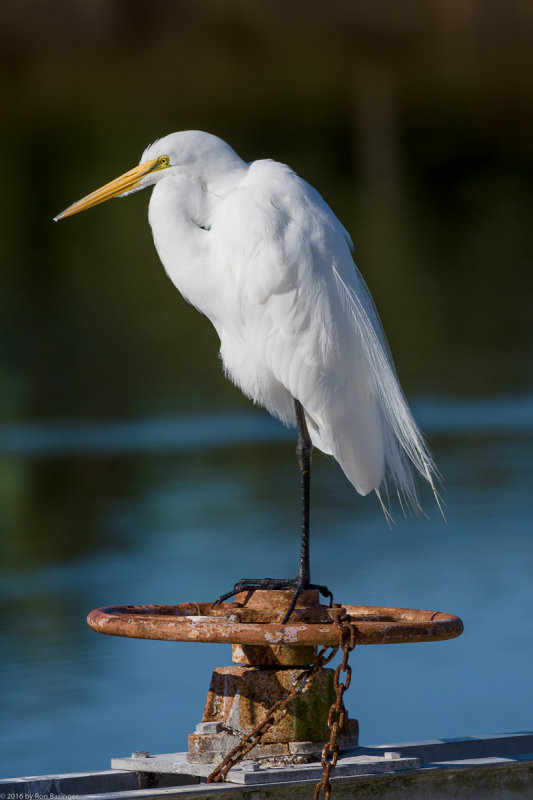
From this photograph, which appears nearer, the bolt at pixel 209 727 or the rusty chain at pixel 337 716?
the rusty chain at pixel 337 716

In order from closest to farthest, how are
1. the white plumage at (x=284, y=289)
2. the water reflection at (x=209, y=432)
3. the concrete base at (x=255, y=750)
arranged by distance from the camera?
the concrete base at (x=255, y=750), the white plumage at (x=284, y=289), the water reflection at (x=209, y=432)

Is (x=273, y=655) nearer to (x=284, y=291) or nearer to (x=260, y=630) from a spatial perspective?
(x=260, y=630)

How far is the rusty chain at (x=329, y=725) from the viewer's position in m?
2.13

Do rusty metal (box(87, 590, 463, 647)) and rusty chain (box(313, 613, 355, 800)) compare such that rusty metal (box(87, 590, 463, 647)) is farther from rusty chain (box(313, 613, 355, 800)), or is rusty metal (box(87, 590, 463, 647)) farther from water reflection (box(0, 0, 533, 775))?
water reflection (box(0, 0, 533, 775))

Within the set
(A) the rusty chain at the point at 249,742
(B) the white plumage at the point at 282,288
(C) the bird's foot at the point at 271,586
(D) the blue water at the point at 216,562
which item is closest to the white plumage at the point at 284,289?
(B) the white plumage at the point at 282,288

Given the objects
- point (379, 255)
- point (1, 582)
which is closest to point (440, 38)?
point (379, 255)

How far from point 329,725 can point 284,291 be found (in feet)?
2.95

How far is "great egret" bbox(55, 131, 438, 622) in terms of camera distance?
2.71 m

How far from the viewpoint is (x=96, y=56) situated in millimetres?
25734

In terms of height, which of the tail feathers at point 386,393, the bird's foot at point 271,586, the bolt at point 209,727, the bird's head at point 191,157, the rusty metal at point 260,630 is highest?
the bird's head at point 191,157

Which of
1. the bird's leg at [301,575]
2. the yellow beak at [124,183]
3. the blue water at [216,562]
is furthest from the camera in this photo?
the blue water at [216,562]

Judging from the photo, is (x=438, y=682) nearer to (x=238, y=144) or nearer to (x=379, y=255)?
(x=379, y=255)

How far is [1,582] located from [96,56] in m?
21.3

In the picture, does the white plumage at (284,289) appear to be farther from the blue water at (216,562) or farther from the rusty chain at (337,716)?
the blue water at (216,562)
